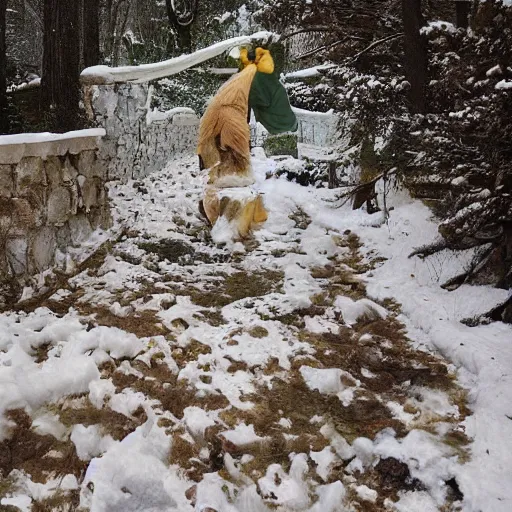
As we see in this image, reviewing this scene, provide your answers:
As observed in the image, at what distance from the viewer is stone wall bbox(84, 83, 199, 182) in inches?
228

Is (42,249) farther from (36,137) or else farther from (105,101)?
(105,101)

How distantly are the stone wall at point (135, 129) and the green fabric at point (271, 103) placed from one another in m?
1.43

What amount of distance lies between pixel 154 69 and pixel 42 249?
142 inches

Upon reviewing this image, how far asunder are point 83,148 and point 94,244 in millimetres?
893

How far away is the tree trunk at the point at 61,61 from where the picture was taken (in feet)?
19.1

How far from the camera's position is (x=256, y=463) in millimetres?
2365

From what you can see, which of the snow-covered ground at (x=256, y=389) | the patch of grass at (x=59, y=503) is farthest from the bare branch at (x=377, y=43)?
the patch of grass at (x=59, y=503)

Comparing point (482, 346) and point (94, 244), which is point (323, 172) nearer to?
point (94, 244)

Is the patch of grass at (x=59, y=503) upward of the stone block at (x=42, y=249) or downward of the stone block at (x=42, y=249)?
downward

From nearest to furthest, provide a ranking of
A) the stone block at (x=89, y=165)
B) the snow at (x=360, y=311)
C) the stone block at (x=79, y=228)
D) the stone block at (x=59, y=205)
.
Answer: the snow at (x=360, y=311), the stone block at (x=59, y=205), the stone block at (x=89, y=165), the stone block at (x=79, y=228)

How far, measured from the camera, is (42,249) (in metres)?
4.05

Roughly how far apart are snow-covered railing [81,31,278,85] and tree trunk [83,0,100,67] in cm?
113

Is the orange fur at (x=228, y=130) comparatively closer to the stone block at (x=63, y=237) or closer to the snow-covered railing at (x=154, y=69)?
the snow-covered railing at (x=154, y=69)

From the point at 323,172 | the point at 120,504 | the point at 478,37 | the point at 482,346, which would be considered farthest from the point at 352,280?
the point at 323,172
